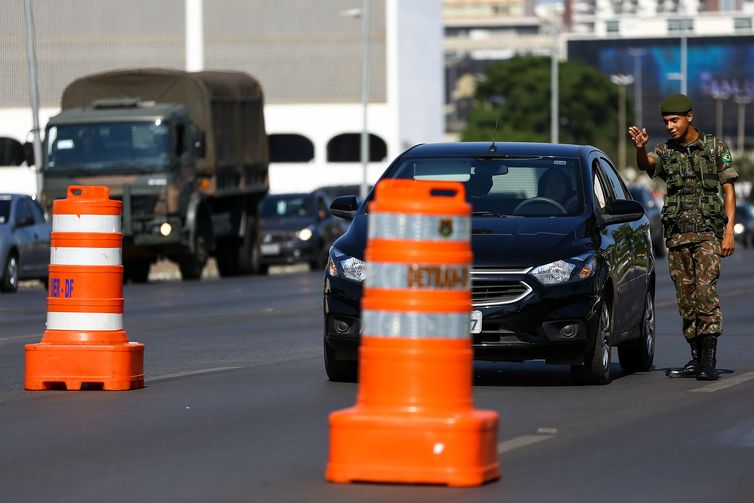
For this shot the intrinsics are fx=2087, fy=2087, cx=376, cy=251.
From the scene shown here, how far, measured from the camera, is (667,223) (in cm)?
1334

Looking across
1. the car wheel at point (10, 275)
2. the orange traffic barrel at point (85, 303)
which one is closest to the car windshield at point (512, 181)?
the orange traffic barrel at point (85, 303)

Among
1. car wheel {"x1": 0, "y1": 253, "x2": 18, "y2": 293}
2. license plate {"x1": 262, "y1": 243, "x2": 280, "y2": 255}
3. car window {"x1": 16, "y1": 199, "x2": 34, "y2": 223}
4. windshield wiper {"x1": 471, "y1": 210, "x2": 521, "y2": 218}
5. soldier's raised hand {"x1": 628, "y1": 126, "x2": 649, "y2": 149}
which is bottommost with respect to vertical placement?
license plate {"x1": 262, "y1": 243, "x2": 280, "y2": 255}

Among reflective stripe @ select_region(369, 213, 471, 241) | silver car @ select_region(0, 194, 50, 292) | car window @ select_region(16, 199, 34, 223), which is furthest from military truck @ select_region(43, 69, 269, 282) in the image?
reflective stripe @ select_region(369, 213, 471, 241)

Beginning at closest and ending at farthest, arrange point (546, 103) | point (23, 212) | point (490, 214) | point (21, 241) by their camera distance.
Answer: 1. point (490, 214)
2. point (21, 241)
3. point (23, 212)
4. point (546, 103)

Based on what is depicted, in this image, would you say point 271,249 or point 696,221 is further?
point 271,249

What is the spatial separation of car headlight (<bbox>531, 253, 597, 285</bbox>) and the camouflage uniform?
74 cm

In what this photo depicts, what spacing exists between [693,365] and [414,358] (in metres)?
5.78

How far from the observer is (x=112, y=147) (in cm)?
3319

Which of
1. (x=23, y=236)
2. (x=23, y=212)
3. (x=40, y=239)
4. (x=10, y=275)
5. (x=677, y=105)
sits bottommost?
(x=10, y=275)

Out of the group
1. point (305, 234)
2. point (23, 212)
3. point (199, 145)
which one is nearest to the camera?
point (23, 212)

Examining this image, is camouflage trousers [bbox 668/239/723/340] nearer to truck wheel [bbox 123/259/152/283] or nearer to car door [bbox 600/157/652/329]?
car door [bbox 600/157/652/329]

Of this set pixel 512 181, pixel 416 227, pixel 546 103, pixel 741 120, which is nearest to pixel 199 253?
pixel 512 181

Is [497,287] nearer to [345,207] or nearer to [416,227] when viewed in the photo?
[345,207]

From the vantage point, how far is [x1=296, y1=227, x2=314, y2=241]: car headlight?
40875mm
